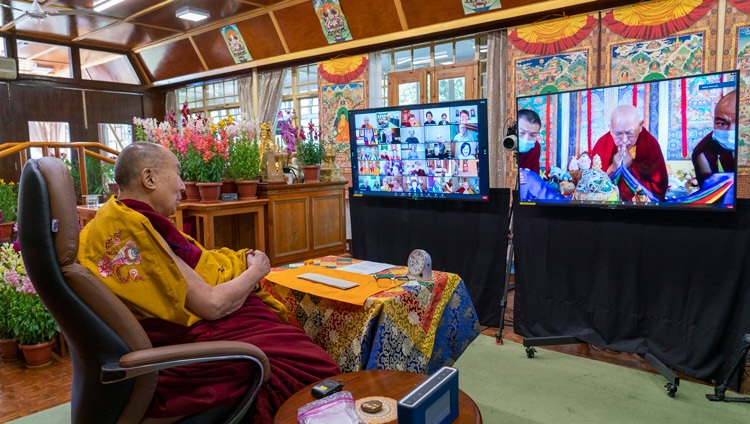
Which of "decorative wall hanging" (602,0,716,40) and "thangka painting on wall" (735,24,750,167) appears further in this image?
"decorative wall hanging" (602,0,716,40)

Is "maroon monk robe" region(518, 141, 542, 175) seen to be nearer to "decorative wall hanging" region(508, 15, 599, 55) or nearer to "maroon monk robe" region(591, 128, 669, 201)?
"maroon monk robe" region(591, 128, 669, 201)

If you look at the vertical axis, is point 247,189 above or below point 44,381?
above

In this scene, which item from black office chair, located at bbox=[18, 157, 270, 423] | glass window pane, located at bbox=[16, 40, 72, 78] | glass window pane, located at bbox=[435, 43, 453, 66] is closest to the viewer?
black office chair, located at bbox=[18, 157, 270, 423]

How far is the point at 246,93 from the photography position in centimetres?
808

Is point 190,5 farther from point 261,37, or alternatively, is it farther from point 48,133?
point 48,133

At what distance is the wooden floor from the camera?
102 inches

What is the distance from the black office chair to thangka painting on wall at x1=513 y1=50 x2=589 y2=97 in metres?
4.36

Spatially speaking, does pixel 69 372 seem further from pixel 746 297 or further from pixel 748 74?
pixel 748 74

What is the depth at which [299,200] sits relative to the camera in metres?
4.81

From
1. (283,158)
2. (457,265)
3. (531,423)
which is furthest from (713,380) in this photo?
(283,158)

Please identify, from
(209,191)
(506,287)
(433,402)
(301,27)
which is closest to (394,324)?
(433,402)

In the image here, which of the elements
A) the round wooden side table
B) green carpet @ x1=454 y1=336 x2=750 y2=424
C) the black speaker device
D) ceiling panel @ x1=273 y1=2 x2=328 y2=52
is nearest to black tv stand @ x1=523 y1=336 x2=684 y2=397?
green carpet @ x1=454 y1=336 x2=750 y2=424

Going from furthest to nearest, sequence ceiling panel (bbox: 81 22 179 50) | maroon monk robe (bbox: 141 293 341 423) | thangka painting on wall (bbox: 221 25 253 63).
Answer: ceiling panel (bbox: 81 22 179 50) → thangka painting on wall (bbox: 221 25 253 63) → maroon monk robe (bbox: 141 293 341 423)

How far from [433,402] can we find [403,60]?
5.84 m
